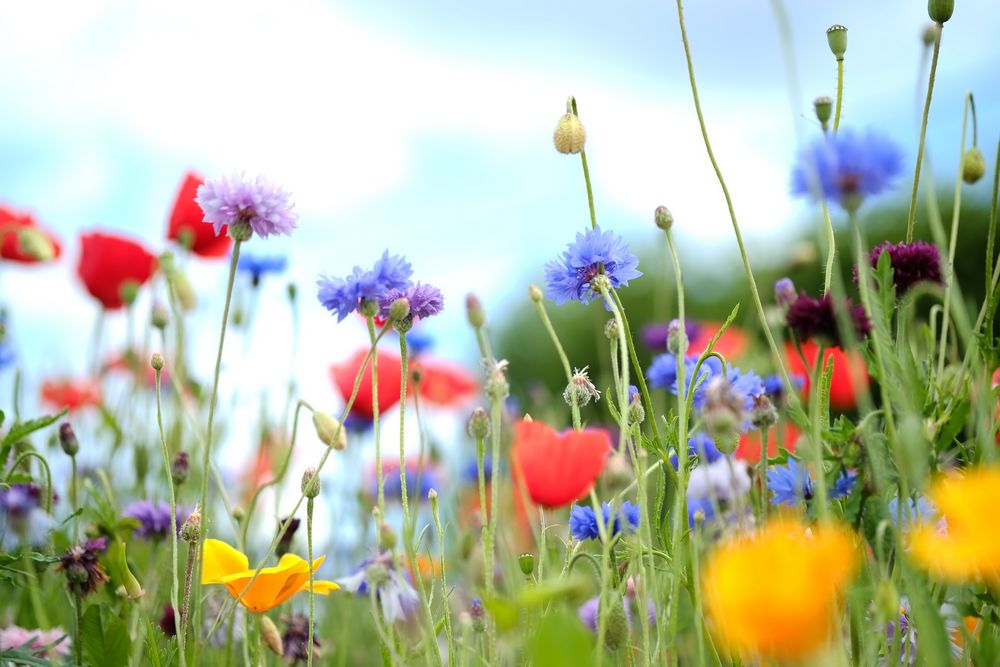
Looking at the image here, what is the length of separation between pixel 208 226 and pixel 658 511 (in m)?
1.35

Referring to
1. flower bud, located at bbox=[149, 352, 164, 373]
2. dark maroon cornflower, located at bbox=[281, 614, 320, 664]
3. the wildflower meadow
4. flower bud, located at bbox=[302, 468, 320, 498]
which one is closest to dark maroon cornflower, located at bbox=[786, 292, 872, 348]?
the wildflower meadow

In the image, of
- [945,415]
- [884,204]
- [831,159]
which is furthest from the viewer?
[884,204]

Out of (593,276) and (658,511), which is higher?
(593,276)

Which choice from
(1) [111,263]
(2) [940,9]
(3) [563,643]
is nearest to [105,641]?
(3) [563,643]

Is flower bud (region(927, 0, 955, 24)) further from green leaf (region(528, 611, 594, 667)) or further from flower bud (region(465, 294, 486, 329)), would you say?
green leaf (region(528, 611, 594, 667))

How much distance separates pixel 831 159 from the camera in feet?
2.37

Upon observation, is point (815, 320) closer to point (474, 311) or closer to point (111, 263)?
point (474, 311)

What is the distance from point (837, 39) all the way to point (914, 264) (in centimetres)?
28

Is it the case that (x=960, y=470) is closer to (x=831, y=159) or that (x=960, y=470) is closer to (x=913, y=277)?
(x=913, y=277)

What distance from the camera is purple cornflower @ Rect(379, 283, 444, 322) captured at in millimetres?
930

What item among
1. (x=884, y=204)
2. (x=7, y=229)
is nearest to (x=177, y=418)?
(x=7, y=229)

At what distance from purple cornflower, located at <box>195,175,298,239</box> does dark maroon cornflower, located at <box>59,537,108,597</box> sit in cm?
39

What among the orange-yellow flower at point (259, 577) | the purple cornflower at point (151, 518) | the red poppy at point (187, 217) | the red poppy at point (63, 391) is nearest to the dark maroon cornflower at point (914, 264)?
the orange-yellow flower at point (259, 577)

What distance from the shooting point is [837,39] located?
3.45 ft
